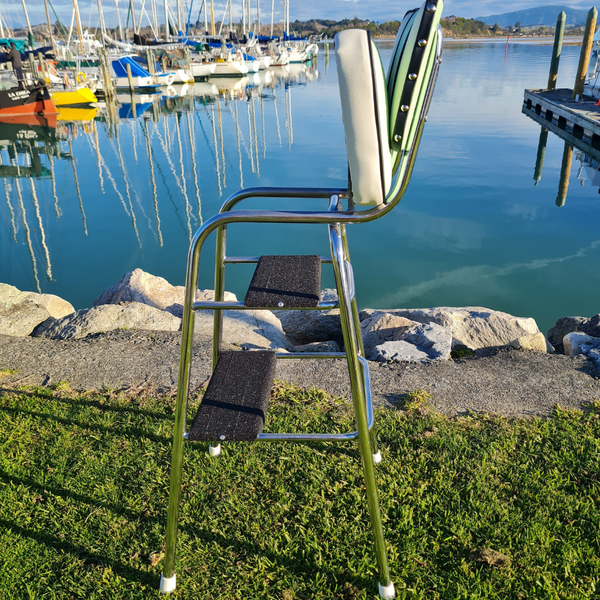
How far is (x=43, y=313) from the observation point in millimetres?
4742

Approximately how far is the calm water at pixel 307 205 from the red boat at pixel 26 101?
2.08m

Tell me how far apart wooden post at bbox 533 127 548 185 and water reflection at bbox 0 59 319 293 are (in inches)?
284

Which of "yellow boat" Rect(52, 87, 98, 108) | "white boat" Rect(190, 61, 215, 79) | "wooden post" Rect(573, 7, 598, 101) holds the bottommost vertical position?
"yellow boat" Rect(52, 87, 98, 108)

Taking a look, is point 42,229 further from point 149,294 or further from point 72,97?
point 72,97

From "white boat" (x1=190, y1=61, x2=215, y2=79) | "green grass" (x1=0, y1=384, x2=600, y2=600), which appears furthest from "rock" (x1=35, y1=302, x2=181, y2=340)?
"white boat" (x1=190, y1=61, x2=215, y2=79)

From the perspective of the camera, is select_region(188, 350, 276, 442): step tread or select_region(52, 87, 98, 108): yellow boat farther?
select_region(52, 87, 98, 108): yellow boat

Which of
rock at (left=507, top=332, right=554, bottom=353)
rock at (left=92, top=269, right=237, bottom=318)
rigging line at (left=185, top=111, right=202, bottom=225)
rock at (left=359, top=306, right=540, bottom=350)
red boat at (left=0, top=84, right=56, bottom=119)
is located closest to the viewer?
rock at (left=507, top=332, right=554, bottom=353)

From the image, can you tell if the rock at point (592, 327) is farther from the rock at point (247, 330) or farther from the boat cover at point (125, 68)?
the boat cover at point (125, 68)

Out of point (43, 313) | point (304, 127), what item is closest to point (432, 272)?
point (43, 313)

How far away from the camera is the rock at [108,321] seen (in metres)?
4.14

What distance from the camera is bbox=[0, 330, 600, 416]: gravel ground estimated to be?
301 cm

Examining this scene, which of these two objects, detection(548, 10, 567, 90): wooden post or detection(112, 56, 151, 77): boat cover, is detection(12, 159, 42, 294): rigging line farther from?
detection(112, 56, 151, 77): boat cover

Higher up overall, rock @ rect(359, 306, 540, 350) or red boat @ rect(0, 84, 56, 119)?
red boat @ rect(0, 84, 56, 119)

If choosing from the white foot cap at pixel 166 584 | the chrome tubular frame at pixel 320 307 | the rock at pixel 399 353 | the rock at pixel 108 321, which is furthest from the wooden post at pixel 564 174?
the white foot cap at pixel 166 584
